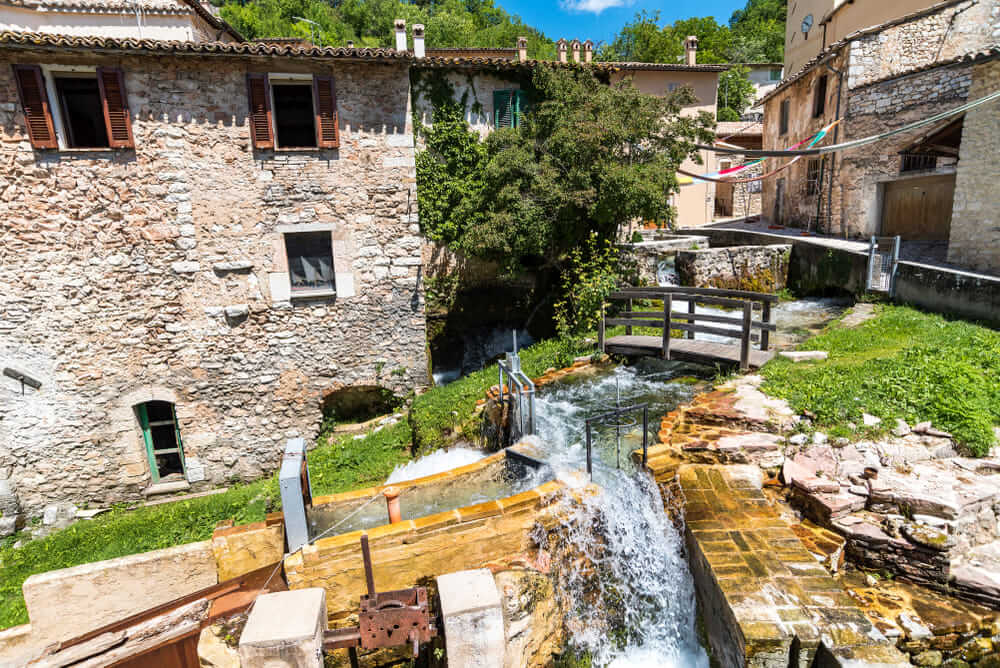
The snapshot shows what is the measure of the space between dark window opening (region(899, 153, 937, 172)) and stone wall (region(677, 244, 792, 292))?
4725 mm

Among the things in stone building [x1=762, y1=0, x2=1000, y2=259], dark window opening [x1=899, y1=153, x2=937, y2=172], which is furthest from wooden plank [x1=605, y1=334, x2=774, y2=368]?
dark window opening [x1=899, y1=153, x2=937, y2=172]

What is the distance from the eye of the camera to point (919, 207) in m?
16.7

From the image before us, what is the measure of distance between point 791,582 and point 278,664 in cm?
411

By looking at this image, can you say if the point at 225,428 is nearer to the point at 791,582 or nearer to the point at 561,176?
the point at 561,176

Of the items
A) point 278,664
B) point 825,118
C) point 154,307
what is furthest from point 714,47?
point 278,664

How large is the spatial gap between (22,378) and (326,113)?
7691 millimetres

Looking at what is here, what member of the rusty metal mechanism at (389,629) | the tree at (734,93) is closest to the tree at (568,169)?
the rusty metal mechanism at (389,629)

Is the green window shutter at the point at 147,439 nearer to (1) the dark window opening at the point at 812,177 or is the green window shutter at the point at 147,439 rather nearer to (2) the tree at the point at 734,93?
(1) the dark window opening at the point at 812,177

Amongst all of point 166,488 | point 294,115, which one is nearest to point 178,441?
point 166,488

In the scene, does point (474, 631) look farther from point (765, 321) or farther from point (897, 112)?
point (897, 112)

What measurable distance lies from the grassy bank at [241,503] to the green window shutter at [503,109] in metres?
5.93

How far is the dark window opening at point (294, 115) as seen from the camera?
1087 cm

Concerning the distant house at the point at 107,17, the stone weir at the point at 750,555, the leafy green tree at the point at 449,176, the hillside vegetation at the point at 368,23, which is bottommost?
the stone weir at the point at 750,555

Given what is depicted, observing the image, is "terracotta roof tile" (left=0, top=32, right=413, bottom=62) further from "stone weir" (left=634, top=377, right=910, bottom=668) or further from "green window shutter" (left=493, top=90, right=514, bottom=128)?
"stone weir" (left=634, top=377, right=910, bottom=668)
